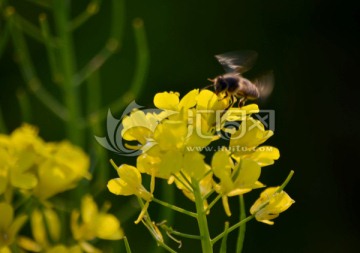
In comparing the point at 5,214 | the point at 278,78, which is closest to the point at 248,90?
the point at 5,214

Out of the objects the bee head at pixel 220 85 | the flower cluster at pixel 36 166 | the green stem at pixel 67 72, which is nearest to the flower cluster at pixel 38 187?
the flower cluster at pixel 36 166

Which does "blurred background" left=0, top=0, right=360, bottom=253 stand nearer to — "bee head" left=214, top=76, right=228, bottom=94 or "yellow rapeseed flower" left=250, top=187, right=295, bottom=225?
"bee head" left=214, top=76, right=228, bottom=94

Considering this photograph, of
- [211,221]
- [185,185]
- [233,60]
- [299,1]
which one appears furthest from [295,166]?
[185,185]

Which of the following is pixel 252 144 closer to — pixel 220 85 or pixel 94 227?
pixel 220 85

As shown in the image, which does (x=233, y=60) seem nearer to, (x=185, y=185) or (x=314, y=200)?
(x=185, y=185)

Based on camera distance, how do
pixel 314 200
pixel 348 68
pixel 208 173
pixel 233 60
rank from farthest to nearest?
pixel 348 68
pixel 314 200
pixel 233 60
pixel 208 173

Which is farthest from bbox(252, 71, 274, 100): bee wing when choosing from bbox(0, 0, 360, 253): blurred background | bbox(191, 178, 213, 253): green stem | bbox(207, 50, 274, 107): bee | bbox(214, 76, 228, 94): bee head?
bbox(0, 0, 360, 253): blurred background
